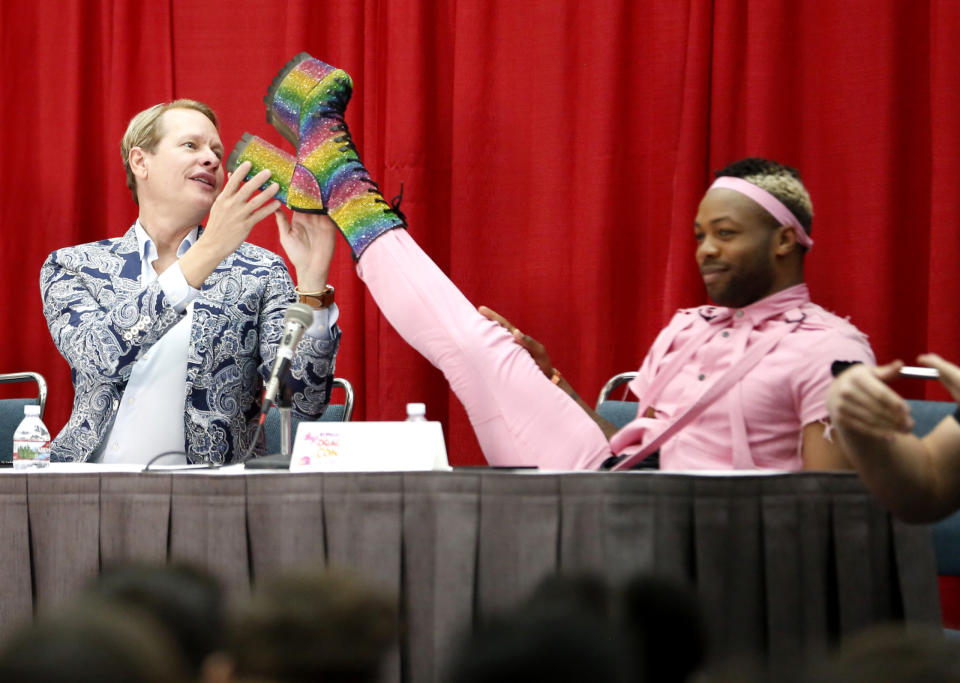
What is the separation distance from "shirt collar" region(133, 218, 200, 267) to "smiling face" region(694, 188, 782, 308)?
113 cm

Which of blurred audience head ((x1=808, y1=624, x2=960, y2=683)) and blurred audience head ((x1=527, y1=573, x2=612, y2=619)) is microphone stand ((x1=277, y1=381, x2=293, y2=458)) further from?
blurred audience head ((x1=808, y1=624, x2=960, y2=683))

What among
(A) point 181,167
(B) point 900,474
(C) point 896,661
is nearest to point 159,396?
(A) point 181,167

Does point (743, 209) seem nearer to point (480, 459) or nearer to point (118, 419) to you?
point (480, 459)

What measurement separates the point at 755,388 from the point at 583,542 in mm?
537

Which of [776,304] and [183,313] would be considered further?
[183,313]

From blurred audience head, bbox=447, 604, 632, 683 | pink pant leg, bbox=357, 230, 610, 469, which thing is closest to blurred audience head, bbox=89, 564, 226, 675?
blurred audience head, bbox=447, 604, 632, 683

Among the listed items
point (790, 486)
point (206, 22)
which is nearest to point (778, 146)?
point (790, 486)

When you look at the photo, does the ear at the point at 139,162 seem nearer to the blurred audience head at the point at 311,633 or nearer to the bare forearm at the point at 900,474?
the bare forearm at the point at 900,474

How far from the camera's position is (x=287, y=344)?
5.19 feet

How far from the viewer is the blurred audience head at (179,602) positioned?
2.11 ft

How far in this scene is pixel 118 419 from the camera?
212 centimetres

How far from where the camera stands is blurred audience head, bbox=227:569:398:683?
0.59 metres

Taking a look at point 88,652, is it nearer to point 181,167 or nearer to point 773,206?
point 773,206

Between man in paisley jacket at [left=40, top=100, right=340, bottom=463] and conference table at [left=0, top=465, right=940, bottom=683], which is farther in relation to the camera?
man in paisley jacket at [left=40, top=100, right=340, bottom=463]
